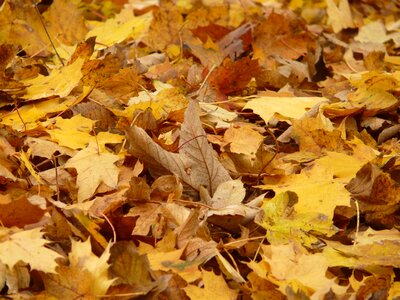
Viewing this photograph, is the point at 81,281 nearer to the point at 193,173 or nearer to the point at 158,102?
the point at 193,173

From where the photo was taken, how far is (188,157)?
1.70 meters

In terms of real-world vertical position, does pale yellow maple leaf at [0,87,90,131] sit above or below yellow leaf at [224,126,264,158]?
above

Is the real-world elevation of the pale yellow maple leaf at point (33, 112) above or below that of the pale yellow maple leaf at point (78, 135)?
above

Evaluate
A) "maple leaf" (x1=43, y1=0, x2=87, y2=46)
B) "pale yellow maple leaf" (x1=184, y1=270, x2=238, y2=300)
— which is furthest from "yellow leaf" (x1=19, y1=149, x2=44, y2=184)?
"maple leaf" (x1=43, y1=0, x2=87, y2=46)

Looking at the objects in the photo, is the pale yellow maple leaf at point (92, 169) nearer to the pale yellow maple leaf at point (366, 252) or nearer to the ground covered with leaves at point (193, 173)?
the ground covered with leaves at point (193, 173)

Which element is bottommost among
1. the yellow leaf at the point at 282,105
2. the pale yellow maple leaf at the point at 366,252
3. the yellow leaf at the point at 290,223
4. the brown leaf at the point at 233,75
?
the pale yellow maple leaf at the point at 366,252

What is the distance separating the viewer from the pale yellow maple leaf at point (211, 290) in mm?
1332

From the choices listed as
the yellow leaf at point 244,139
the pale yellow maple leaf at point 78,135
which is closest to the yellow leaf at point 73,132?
the pale yellow maple leaf at point 78,135

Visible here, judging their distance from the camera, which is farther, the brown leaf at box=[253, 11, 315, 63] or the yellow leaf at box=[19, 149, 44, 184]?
the brown leaf at box=[253, 11, 315, 63]

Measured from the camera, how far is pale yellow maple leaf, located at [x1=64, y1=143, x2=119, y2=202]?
63.3 inches

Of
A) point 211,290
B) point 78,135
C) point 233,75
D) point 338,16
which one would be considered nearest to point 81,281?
point 211,290

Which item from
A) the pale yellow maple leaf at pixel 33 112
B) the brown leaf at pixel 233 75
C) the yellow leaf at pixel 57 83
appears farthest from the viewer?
the brown leaf at pixel 233 75

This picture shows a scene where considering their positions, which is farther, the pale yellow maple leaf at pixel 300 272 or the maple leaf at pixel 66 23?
the maple leaf at pixel 66 23

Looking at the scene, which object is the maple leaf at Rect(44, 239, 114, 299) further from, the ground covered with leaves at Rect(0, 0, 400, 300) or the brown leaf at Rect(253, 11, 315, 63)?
the brown leaf at Rect(253, 11, 315, 63)
